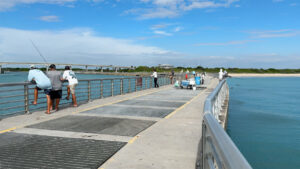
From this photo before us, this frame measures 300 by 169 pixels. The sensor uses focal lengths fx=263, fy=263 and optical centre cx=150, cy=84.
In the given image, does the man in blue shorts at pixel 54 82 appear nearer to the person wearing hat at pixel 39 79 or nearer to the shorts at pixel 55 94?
the shorts at pixel 55 94

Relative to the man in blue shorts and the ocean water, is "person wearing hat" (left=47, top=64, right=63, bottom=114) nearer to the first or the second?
the man in blue shorts

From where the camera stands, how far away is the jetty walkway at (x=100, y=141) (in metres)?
4.71

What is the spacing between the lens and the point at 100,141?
605 cm

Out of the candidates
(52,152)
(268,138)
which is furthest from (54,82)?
(268,138)

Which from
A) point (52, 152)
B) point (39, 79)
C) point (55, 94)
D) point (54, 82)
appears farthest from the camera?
point (55, 94)

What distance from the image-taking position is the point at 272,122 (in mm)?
17969

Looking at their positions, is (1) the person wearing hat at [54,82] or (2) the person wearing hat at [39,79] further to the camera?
(1) the person wearing hat at [54,82]

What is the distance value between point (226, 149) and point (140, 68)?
613ft

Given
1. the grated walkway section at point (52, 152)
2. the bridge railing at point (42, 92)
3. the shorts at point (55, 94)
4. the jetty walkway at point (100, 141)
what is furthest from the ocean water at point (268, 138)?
the shorts at point (55, 94)

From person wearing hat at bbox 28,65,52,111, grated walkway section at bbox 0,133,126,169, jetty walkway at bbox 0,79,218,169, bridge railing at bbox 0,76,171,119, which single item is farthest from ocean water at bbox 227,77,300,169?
person wearing hat at bbox 28,65,52,111

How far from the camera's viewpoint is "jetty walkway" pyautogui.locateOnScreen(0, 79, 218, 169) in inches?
185

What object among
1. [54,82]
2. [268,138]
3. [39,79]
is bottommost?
[268,138]

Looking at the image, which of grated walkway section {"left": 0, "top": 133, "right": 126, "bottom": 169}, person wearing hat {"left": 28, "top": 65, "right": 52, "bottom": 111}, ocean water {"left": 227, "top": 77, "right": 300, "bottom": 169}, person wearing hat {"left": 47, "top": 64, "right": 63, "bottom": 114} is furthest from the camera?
ocean water {"left": 227, "top": 77, "right": 300, "bottom": 169}

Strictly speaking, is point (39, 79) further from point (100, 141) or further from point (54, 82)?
point (100, 141)
